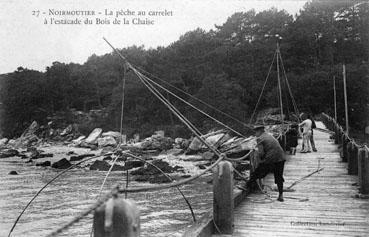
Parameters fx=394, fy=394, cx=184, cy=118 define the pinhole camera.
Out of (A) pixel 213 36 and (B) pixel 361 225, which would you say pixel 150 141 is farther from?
(B) pixel 361 225

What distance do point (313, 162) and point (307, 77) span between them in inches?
1150

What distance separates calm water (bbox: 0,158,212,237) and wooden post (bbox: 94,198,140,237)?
900 centimetres

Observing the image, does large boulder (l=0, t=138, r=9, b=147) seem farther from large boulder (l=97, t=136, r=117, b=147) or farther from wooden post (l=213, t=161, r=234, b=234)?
wooden post (l=213, t=161, r=234, b=234)

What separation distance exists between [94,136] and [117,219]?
5959 cm

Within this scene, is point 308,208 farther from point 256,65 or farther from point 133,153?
point 256,65

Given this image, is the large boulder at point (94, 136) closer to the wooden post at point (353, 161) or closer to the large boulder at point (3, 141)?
the large boulder at point (3, 141)

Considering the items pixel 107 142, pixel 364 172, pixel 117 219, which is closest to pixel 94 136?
pixel 107 142

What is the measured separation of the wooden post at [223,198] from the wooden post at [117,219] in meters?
3.15

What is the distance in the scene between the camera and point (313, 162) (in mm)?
14789

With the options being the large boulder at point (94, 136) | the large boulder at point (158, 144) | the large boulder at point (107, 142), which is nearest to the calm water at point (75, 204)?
the large boulder at point (158, 144)

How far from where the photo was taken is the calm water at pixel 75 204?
12828 millimetres

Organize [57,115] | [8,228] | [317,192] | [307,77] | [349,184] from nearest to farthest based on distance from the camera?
[317,192] → [349,184] → [8,228] → [307,77] → [57,115]

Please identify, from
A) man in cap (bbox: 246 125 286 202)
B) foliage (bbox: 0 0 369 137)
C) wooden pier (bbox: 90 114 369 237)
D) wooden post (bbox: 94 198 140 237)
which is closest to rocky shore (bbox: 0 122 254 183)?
man in cap (bbox: 246 125 286 202)

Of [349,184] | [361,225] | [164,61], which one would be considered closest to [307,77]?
[164,61]
